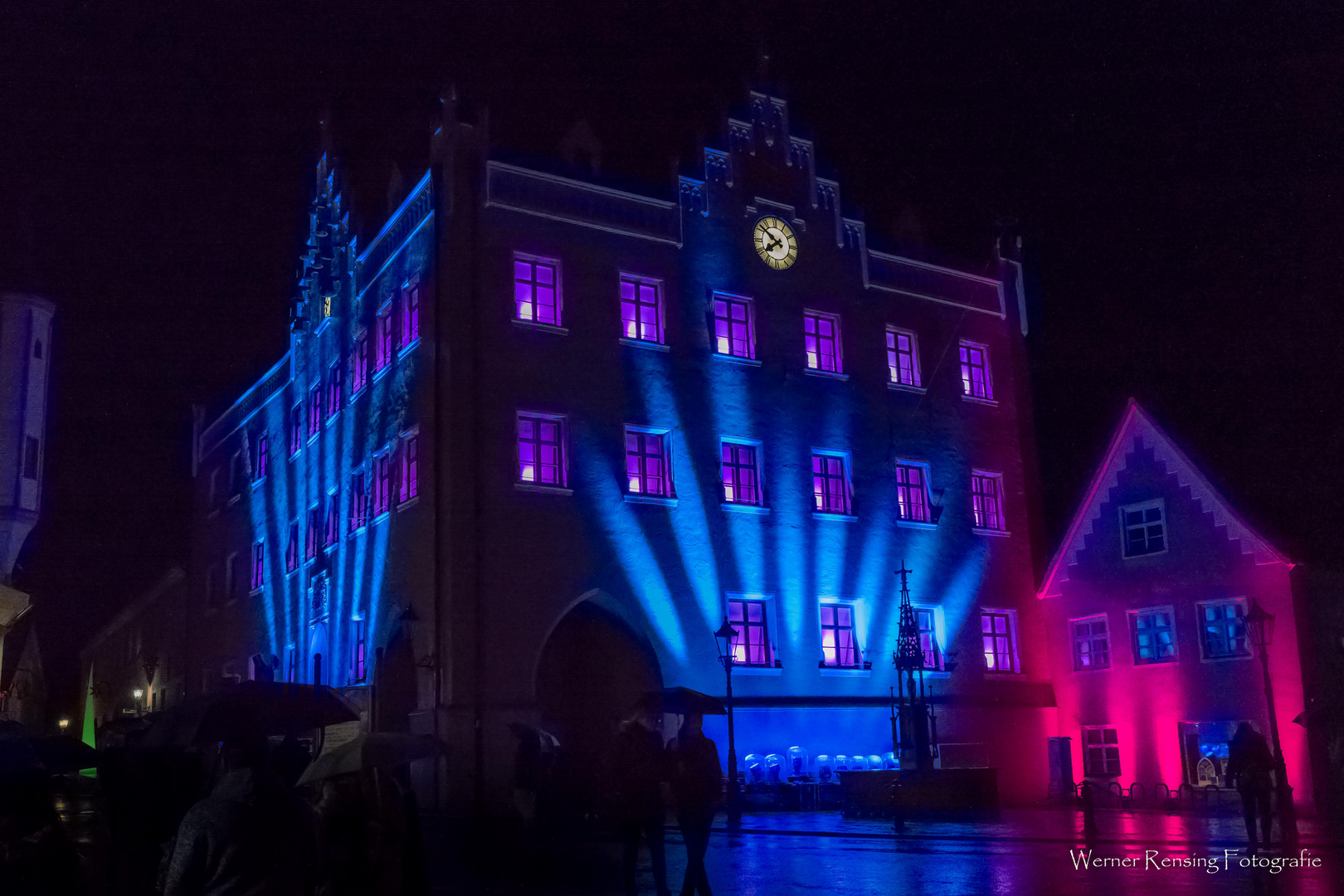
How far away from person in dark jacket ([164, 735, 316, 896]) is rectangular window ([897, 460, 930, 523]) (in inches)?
1262

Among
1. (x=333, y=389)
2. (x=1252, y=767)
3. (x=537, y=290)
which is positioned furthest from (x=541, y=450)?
(x=1252, y=767)

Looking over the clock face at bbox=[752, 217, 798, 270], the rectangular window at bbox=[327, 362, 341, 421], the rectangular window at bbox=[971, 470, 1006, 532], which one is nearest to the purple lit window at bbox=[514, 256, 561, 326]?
the clock face at bbox=[752, 217, 798, 270]

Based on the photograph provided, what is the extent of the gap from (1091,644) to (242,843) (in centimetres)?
3401

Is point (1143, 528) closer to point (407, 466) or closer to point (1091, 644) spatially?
point (1091, 644)

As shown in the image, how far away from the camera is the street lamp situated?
26141 millimetres

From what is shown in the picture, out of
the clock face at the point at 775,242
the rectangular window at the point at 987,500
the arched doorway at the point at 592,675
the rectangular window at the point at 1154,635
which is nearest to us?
the arched doorway at the point at 592,675

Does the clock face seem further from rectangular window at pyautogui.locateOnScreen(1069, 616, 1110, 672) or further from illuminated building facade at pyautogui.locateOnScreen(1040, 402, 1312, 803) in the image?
rectangular window at pyautogui.locateOnScreen(1069, 616, 1110, 672)

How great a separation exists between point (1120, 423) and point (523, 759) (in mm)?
18614

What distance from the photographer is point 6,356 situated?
50.0 metres

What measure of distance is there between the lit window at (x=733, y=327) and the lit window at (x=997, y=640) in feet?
33.8

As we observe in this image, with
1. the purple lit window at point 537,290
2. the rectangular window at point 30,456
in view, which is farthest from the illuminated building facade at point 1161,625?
the rectangular window at point 30,456

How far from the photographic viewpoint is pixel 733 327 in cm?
3462

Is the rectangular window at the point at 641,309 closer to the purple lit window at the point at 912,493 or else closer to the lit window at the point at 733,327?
the lit window at the point at 733,327

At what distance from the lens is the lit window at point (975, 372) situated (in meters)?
38.9
